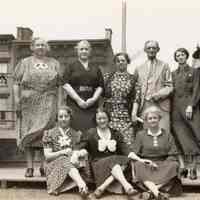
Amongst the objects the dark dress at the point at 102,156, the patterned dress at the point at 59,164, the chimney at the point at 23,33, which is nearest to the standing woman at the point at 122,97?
the dark dress at the point at 102,156

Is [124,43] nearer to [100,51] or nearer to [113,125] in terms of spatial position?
[100,51]

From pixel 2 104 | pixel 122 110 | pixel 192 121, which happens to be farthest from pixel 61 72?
pixel 2 104

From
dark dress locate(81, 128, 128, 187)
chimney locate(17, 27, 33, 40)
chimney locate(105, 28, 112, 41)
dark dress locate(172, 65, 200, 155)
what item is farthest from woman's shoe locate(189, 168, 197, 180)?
chimney locate(105, 28, 112, 41)

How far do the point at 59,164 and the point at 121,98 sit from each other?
1200 millimetres

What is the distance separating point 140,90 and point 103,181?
1.34 m

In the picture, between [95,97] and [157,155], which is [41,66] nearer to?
[95,97]

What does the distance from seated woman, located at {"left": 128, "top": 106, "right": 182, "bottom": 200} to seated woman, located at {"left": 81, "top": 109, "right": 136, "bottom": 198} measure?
19 cm

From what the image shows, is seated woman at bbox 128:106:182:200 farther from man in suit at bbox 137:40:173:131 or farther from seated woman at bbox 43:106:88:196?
seated woman at bbox 43:106:88:196

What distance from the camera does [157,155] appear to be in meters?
5.57

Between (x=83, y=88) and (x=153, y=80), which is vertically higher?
(x=153, y=80)

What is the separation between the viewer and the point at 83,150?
547 centimetres

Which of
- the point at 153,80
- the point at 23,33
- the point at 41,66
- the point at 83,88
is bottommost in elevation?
the point at 83,88

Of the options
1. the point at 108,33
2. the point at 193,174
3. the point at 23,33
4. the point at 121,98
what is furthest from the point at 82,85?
the point at 108,33

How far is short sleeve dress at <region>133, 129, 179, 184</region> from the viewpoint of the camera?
5.38 metres
